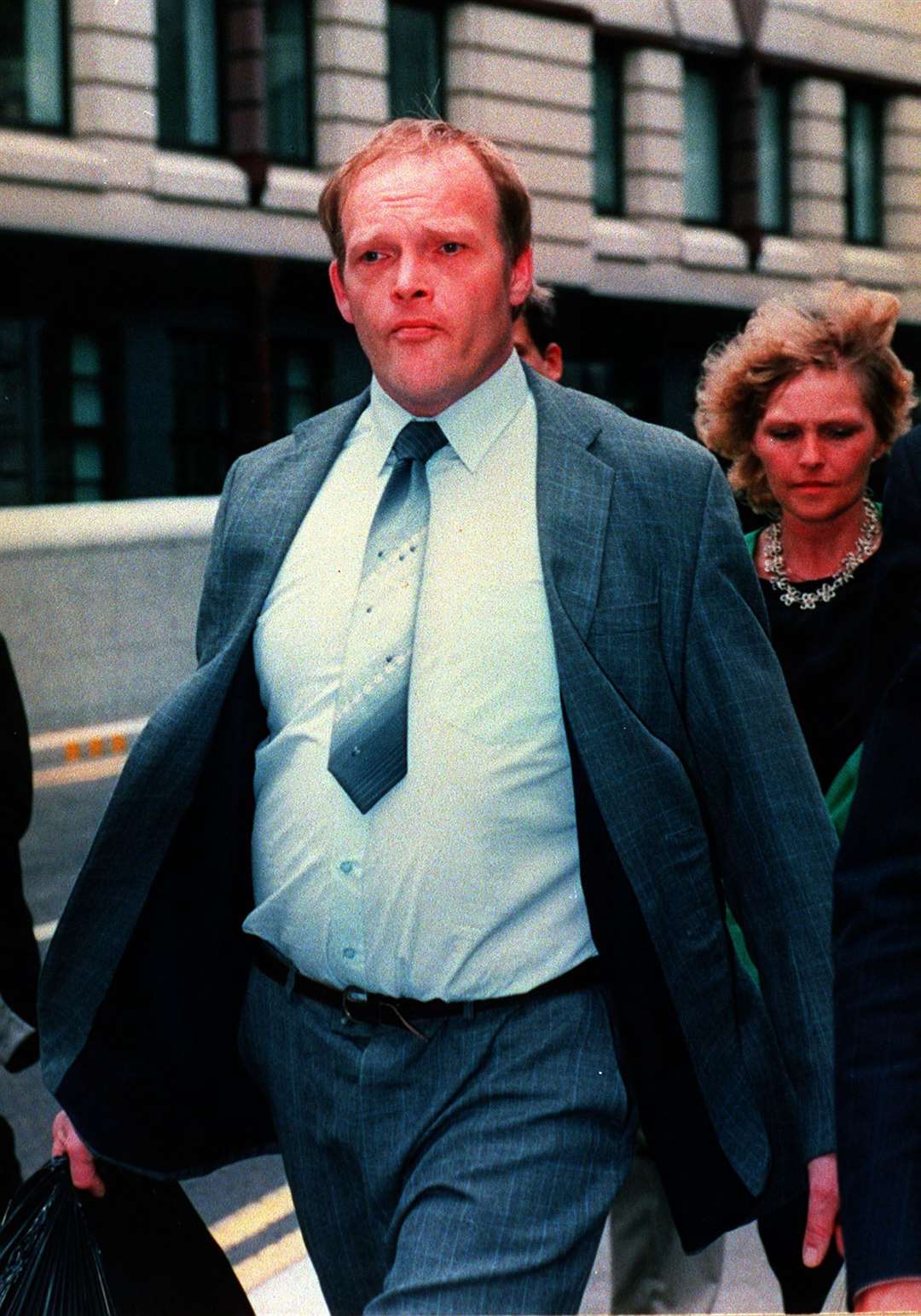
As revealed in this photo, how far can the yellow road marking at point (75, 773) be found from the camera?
10.8 ft

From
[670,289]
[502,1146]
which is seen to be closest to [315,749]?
[502,1146]

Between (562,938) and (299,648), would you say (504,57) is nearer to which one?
(299,648)

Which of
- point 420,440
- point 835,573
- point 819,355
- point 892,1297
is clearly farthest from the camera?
point 819,355

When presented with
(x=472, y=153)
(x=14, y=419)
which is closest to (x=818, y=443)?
(x=472, y=153)

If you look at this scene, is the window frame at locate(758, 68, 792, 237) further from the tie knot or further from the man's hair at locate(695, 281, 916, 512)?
the tie knot

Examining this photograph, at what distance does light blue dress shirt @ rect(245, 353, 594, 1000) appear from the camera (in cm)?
234

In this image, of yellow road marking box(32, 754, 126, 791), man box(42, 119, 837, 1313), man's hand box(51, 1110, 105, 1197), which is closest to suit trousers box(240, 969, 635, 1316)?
man box(42, 119, 837, 1313)

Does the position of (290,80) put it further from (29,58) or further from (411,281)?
(411,281)

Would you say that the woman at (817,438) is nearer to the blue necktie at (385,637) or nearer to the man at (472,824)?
the man at (472,824)

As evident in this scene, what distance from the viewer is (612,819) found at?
2307 mm

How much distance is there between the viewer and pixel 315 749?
243 cm

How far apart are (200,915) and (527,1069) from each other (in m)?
0.47

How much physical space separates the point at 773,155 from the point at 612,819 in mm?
1630

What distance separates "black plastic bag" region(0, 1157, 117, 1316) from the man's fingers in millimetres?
952
